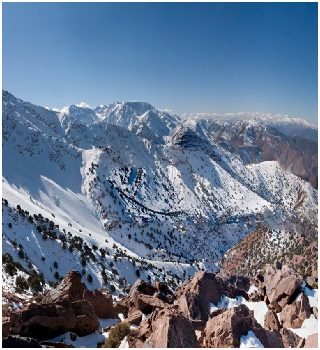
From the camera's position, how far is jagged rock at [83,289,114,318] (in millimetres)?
23172

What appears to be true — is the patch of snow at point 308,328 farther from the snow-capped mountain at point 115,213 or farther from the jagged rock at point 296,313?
the snow-capped mountain at point 115,213

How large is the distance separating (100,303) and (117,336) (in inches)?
280

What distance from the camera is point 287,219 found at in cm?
16275

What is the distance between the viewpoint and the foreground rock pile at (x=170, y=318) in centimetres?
1473

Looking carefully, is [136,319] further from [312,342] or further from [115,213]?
[115,213]

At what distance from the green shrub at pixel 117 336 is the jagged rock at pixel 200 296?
7.54 m

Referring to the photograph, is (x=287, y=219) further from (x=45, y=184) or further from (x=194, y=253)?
(x=45, y=184)

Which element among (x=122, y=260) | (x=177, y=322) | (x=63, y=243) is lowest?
(x=122, y=260)

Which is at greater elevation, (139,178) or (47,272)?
(139,178)

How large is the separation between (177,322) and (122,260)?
2354 inches

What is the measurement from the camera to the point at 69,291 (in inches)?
879

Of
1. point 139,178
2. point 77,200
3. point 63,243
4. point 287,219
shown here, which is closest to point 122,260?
point 63,243

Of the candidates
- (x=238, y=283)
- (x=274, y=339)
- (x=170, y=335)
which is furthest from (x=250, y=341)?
(x=238, y=283)

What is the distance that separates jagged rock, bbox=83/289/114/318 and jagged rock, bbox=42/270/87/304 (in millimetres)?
581
